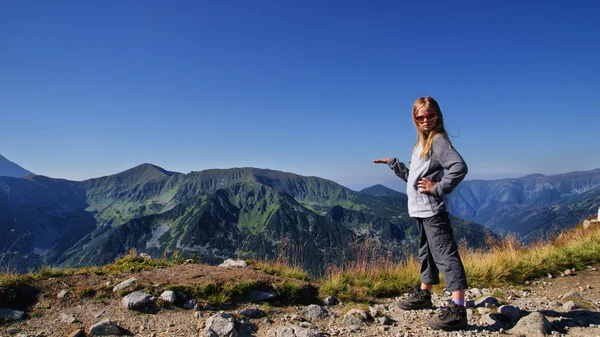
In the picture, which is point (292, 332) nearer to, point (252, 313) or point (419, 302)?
point (252, 313)

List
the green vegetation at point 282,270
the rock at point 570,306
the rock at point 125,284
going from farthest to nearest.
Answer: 1. the green vegetation at point 282,270
2. the rock at point 125,284
3. the rock at point 570,306

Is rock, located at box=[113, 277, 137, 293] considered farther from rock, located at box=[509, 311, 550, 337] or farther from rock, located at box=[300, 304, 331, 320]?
rock, located at box=[509, 311, 550, 337]

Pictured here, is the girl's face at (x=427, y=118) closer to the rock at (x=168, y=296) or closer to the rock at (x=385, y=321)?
the rock at (x=385, y=321)

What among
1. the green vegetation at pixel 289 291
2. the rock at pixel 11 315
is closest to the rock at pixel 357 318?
the green vegetation at pixel 289 291

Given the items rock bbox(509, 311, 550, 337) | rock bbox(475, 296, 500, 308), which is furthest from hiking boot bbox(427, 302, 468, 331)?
rock bbox(475, 296, 500, 308)

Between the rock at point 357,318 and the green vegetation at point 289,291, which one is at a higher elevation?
the green vegetation at point 289,291

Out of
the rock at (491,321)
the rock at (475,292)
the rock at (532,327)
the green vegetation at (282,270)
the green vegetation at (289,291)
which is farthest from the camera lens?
the green vegetation at (282,270)

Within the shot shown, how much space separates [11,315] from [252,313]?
12.7 ft

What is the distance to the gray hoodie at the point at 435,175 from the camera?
14.6 feet

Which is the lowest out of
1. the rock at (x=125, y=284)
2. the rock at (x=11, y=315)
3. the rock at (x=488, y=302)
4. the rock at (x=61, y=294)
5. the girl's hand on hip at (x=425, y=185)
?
the rock at (x=488, y=302)

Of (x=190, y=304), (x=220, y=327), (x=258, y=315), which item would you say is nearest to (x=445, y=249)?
A: (x=258, y=315)

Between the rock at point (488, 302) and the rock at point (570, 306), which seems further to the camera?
the rock at point (488, 302)

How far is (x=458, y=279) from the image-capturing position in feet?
15.0

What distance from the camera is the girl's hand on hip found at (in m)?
4.64
